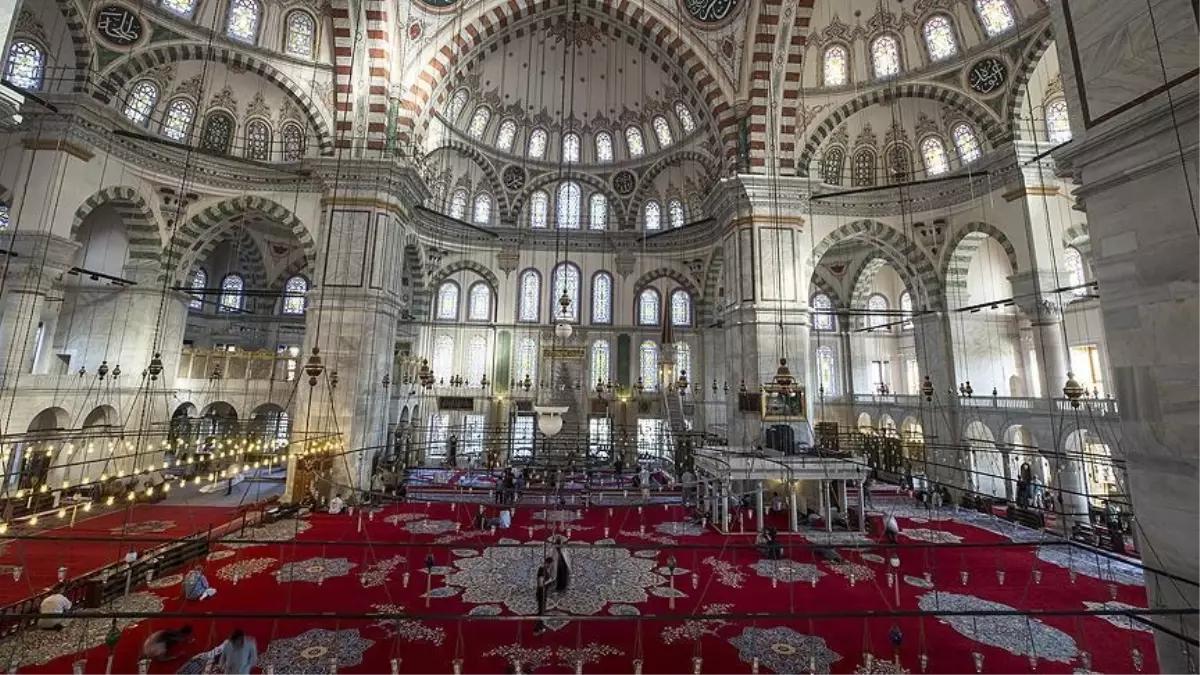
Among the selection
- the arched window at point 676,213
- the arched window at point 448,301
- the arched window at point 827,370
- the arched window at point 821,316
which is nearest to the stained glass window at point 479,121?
the arched window at point 448,301

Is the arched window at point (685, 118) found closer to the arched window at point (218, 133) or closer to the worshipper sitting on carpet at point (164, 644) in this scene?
the arched window at point (218, 133)

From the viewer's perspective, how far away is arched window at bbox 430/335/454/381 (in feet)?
71.5

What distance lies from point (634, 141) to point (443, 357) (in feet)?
42.2

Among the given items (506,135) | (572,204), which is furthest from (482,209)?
(572,204)

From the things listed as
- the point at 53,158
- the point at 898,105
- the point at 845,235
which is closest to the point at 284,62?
the point at 53,158

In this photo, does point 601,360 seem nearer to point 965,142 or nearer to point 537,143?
point 537,143

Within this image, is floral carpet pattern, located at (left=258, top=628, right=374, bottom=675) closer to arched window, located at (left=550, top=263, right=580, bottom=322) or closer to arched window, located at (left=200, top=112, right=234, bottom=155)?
arched window, located at (left=200, top=112, right=234, bottom=155)

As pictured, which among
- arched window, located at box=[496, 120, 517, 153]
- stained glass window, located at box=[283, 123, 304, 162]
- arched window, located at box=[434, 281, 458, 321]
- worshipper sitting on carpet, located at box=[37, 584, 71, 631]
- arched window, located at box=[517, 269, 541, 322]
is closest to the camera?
worshipper sitting on carpet, located at box=[37, 584, 71, 631]

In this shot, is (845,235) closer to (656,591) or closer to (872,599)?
(872,599)

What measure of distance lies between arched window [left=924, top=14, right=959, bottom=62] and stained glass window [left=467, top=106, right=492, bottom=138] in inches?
617

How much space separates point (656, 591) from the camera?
760 cm

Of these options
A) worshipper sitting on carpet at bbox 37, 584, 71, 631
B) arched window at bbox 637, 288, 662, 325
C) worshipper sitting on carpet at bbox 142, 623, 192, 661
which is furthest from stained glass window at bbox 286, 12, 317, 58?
worshipper sitting on carpet at bbox 142, 623, 192, 661

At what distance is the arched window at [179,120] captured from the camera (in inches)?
565

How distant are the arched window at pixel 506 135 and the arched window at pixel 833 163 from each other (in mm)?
12717
